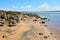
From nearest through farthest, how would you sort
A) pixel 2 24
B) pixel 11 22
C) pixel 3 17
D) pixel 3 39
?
pixel 3 39 < pixel 2 24 < pixel 11 22 < pixel 3 17

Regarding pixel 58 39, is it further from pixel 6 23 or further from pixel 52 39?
pixel 6 23

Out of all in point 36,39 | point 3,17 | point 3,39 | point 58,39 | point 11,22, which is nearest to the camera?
point 3,39

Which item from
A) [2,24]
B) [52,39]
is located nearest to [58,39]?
[52,39]

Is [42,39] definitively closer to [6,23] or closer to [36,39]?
[36,39]

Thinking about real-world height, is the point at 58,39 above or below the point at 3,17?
below

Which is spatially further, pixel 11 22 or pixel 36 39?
pixel 11 22

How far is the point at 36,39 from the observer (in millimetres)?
17797

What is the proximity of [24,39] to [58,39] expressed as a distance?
501 cm

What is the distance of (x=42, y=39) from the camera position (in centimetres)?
1825

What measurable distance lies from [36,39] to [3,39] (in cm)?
408

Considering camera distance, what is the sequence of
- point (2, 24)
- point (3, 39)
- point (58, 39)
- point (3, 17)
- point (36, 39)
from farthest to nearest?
1. point (3, 17)
2. point (2, 24)
3. point (58, 39)
4. point (36, 39)
5. point (3, 39)

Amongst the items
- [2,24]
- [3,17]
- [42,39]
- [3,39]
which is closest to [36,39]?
[42,39]

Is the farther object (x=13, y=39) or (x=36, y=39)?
(x=36, y=39)

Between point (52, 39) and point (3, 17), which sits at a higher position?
point (3, 17)
